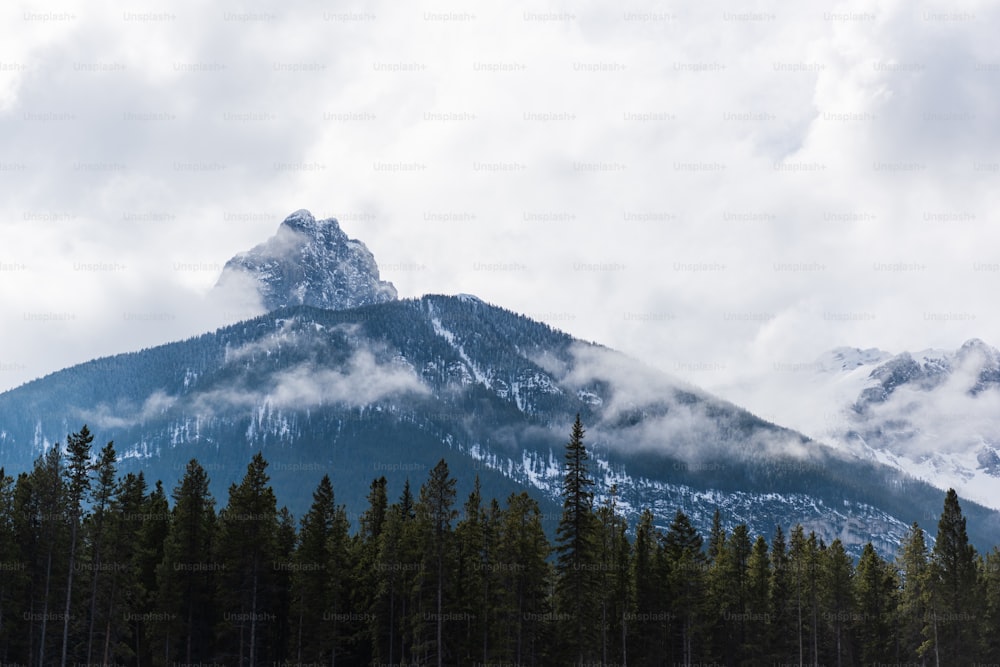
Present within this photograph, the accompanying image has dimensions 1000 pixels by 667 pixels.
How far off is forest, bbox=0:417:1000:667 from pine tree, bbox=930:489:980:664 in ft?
0.44

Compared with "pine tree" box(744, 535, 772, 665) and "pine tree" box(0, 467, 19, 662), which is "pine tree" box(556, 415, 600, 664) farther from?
"pine tree" box(0, 467, 19, 662)

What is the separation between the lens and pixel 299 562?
75.9m

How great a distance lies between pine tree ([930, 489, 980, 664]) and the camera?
82.5 metres

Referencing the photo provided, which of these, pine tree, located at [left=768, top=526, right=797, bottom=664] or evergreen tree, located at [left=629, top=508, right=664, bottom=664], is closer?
evergreen tree, located at [left=629, top=508, right=664, bottom=664]

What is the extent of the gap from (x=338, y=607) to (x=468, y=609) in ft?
36.6

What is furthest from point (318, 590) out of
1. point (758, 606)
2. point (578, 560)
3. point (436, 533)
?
point (758, 606)

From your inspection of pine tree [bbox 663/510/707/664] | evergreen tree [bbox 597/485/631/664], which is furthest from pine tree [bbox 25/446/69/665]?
pine tree [bbox 663/510/707/664]

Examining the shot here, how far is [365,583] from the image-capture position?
81.9m

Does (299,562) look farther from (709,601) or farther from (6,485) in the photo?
(709,601)

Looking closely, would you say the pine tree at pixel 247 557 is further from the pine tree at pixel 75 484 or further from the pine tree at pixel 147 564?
the pine tree at pixel 75 484

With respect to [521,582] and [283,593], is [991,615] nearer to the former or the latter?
[521,582]

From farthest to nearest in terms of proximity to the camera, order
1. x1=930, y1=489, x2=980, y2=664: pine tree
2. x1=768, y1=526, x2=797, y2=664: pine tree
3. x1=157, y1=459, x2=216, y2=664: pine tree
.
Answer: x1=768, y1=526, x2=797, y2=664: pine tree
x1=930, y1=489, x2=980, y2=664: pine tree
x1=157, y1=459, x2=216, y2=664: pine tree

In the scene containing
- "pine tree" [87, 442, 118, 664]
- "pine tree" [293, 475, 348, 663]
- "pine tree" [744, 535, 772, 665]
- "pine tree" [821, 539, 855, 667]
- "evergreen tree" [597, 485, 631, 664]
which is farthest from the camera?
"pine tree" [821, 539, 855, 667]

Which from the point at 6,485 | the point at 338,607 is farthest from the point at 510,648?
the point at 6,485
